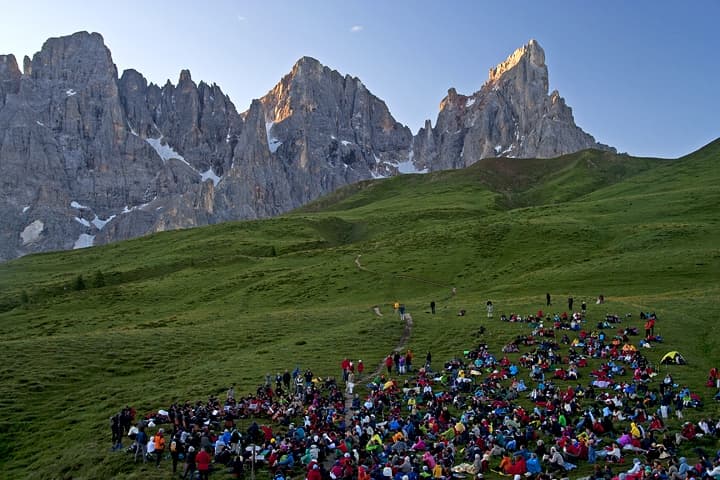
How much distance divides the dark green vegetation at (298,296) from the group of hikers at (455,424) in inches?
98.8

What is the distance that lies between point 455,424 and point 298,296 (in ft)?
213

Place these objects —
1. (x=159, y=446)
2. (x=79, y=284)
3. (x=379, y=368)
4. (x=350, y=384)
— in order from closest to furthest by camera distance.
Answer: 1. (x=159, y=446)
2. (x=350, y=384)
3. (x=379, y=368)
4. (x=79, y=284)

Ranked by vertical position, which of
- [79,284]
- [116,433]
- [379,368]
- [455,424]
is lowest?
[455,424]

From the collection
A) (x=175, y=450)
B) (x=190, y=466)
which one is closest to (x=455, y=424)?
(x=190, y=466)

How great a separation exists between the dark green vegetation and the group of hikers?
2509mm

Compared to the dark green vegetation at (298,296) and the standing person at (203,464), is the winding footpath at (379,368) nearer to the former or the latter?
the dark green vegetation at (298,296)

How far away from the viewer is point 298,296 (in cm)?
9844

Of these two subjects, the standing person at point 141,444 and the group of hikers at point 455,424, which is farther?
the standing person at point 141,444

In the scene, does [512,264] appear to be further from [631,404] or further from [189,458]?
[189,458]

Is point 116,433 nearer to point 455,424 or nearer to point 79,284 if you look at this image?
point 455,424

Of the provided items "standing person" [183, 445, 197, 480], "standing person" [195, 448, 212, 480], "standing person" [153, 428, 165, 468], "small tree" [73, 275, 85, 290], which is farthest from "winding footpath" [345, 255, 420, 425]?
"small tree" [73, 275, 85, 290]

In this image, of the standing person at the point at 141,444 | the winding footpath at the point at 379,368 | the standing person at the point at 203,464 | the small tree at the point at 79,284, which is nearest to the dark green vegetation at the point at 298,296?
the small tree at the point at 79,284

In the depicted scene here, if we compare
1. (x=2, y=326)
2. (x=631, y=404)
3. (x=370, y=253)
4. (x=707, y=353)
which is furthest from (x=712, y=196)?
(x=2, y=326)

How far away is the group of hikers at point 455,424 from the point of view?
2925 centimetres
